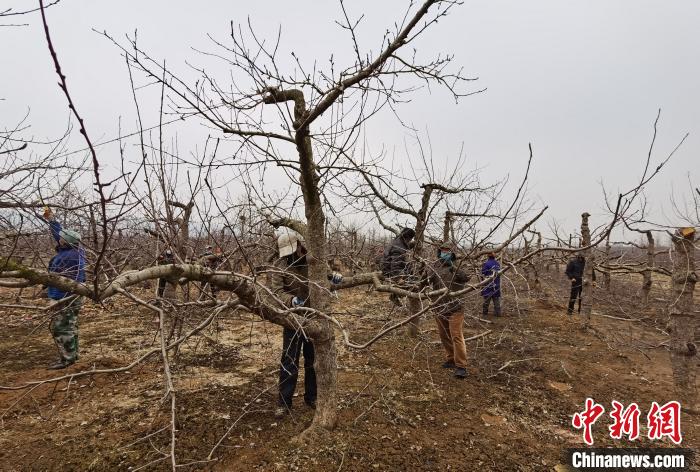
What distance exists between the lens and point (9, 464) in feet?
10.1

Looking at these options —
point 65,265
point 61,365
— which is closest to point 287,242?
point 65,265

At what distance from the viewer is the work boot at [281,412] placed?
3723mm

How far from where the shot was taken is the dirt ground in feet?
10.2

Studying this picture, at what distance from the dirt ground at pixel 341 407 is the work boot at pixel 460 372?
3.0 inches

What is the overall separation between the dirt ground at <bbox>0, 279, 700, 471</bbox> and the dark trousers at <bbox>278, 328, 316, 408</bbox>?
0.64 feet

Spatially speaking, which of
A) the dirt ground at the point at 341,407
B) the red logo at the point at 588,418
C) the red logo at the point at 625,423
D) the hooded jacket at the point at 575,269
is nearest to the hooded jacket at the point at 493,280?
the dirt ground at the point at 341,407

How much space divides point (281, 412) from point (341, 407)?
0.60m

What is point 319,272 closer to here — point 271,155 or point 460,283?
point 271,155

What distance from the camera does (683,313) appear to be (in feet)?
12.9

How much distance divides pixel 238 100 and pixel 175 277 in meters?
1.50

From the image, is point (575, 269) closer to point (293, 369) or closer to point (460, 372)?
point (460, 372)

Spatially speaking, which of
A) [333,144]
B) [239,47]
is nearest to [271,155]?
[333,144]

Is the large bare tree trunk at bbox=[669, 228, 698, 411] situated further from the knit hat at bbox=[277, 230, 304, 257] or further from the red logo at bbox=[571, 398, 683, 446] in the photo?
the knit hat at bbox=[277, 230, 304, 257]

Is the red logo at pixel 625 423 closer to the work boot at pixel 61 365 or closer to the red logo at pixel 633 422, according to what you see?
the red logo at pixel 633 422
